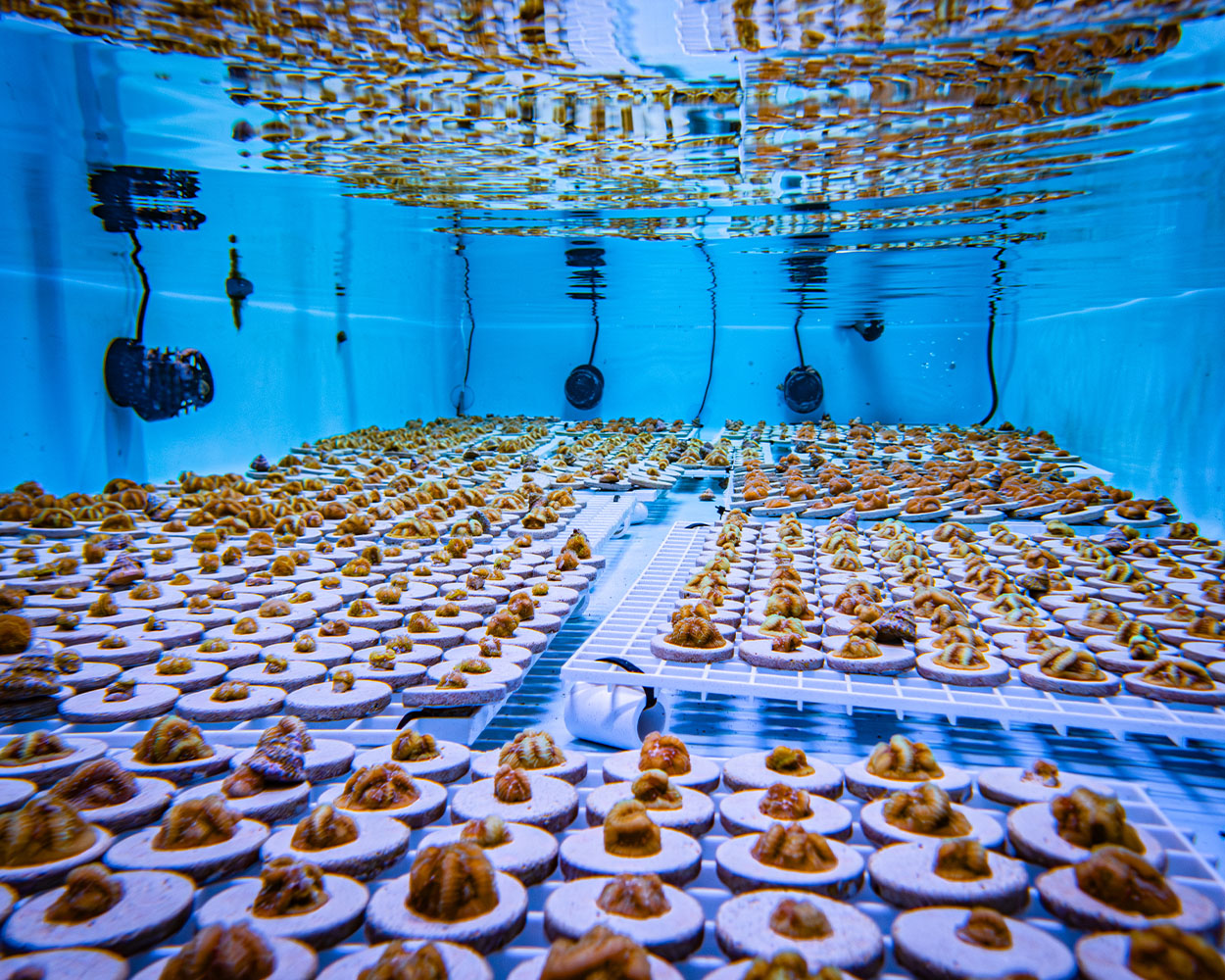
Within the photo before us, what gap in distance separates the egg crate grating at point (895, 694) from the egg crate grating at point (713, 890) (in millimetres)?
336

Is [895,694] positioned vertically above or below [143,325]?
below

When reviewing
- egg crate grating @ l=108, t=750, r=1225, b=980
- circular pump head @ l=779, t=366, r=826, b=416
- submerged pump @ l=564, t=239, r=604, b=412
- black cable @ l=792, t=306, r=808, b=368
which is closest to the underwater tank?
egg crate grating @ l=108, t=750, r=1225, b=980

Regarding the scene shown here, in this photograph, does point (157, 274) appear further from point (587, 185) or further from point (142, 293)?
point (587, 185)

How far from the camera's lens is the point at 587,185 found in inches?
309

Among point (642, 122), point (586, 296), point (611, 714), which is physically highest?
point (642, 122)

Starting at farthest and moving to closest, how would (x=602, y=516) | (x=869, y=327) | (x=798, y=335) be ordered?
1. (x=798, y=335)
2. (x=869, y=327)
3. (x=602, y=516)

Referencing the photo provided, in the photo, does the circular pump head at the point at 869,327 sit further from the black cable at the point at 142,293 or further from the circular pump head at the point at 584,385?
the black cable at the point at 142,293

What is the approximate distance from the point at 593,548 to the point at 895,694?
10.2ft

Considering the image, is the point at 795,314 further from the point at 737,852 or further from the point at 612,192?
the point at 737,852

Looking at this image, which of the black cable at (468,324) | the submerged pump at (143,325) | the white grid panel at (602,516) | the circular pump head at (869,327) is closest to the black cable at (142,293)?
the submerged pump at (143,325)

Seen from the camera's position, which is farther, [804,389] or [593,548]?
[804,389]

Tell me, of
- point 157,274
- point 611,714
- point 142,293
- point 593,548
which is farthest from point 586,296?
point 611,714

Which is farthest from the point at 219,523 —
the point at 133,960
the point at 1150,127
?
the point at 1150,127

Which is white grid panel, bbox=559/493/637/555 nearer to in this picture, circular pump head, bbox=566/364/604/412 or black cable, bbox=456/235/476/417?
black cable, bbox=456/235/476/417
